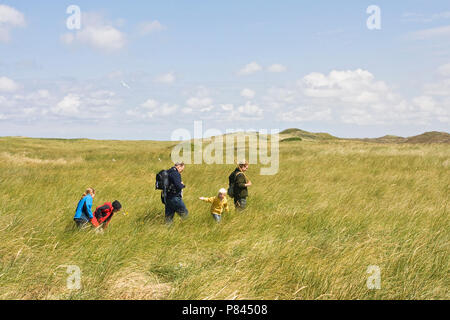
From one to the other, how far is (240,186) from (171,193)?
1.67m

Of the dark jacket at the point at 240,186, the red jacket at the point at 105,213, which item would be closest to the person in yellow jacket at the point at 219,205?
the dark jacket at the point at 240,186

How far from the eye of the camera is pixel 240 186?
755cm

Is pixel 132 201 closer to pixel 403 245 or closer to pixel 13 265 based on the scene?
pixel 13 265

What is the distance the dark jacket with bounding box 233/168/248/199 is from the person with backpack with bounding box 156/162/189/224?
1443mm

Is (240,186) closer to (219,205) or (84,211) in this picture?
(219,205)

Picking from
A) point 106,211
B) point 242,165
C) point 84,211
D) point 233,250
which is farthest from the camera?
point 242,165

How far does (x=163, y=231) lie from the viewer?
5.50m

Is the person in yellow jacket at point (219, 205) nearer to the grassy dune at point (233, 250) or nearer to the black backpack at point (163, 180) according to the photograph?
the grassy dune at point (233, 250)

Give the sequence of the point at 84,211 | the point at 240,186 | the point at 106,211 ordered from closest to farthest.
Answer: the point at 84,211, the point at 106,211, the point at 240,186

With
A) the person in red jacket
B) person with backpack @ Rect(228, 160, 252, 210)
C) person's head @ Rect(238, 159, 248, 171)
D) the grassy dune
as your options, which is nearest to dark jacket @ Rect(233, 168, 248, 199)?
person with backpack @ Rect(228, 160, 252, 210)

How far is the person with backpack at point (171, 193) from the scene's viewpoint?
663 centimetres

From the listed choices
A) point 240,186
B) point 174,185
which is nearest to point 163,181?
point 174,185

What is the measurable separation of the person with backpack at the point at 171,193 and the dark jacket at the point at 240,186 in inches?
56.8

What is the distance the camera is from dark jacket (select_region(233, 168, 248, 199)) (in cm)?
755
